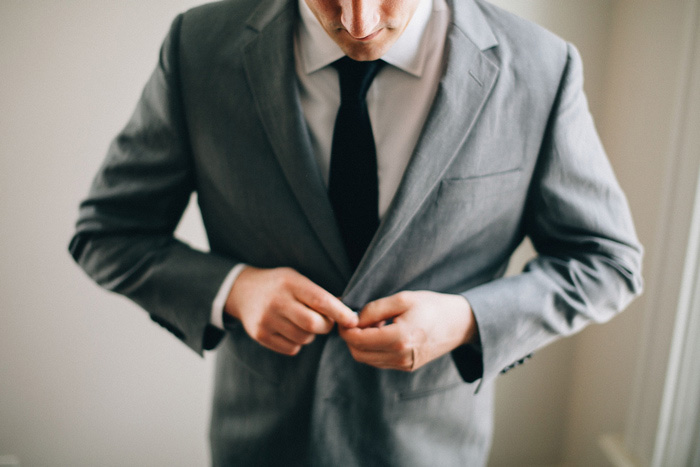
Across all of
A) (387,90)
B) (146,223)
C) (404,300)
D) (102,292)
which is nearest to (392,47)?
(387,90)

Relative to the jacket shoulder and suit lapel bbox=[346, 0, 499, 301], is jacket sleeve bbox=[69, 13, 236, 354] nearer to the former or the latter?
suit lapel bbox=[346, 0, 499, 301]

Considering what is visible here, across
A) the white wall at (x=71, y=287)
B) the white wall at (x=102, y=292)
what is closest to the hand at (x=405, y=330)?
the white wall at (x=102, y=292)

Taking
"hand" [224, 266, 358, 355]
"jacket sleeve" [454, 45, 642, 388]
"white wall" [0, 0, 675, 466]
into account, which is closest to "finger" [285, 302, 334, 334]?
"hand" [224, 266, 358, 355]

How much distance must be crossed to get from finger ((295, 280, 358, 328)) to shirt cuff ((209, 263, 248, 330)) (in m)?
0.15

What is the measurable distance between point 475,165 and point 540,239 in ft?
0.72

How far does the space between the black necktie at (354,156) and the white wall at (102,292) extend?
675 mm

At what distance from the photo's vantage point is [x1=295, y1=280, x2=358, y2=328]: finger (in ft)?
1.91

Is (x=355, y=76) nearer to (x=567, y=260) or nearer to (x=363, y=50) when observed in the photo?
(x=363, y=50)

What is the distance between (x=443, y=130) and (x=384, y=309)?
0.27 metres

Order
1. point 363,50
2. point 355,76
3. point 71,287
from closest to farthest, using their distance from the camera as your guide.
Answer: point 363,50
point 355,76
point 71,287

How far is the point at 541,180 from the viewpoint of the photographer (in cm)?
69

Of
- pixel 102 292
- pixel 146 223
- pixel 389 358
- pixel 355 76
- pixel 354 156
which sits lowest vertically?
pixel 102 292

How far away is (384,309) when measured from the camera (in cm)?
59

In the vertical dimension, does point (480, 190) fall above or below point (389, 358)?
above
